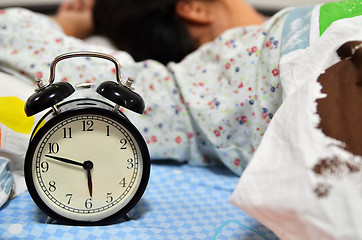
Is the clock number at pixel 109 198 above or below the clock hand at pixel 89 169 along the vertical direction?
below

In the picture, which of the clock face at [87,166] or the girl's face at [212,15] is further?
the girl's face at [212,15]

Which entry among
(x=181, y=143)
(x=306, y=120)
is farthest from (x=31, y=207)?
(x=306, y=120)

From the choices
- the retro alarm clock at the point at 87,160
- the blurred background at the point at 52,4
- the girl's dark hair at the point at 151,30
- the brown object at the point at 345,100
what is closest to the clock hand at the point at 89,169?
the retro alarm clock at the point at 87,160

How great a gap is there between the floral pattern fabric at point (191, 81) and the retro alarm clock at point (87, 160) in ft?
0.65

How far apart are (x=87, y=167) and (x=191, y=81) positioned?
Answer: 425 millimetres

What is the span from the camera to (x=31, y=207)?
72 cm

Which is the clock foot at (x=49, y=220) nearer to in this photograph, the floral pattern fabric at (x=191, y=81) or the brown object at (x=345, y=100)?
the floral pattern fabric at (x=191, y=81)

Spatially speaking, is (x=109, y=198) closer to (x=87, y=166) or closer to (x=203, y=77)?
(x=87, y=166)

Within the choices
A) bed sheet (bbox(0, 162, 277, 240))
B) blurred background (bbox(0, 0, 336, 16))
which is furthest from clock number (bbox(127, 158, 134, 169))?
blurred background (bbox(0, 0, 336, 16))

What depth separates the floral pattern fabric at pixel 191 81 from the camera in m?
0.86

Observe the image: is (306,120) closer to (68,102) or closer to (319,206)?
(319,206)

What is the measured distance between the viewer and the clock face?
627mm

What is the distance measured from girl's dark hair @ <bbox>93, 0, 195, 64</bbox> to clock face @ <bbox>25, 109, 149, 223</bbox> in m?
0.75

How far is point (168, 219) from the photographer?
71 cm
